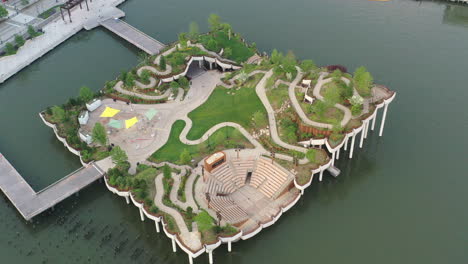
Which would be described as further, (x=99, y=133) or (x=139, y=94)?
(x=139, y=94)

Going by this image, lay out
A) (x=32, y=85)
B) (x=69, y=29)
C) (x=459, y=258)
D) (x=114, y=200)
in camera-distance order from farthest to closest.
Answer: (x=69, y=29)
(x=32, y=85)
(x=114, y=200)
(x=459, y=258)

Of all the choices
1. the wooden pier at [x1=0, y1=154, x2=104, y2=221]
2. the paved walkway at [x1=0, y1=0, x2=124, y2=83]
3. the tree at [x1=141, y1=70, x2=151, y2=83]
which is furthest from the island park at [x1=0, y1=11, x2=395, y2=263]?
the paved walkway at [x1=0, y1=0, x2=124, y2=83]

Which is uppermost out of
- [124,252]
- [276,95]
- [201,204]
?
[276,95]

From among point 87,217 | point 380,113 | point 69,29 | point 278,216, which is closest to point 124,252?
point 87,217

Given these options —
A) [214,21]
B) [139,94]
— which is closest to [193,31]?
[214,21]

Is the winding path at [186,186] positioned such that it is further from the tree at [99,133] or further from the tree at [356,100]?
the tree at [356,100]

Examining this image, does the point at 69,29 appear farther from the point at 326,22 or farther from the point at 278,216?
the point at 278,216

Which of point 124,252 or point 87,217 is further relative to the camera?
point 87,217

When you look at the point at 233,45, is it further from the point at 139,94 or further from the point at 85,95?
the point at 85,95
